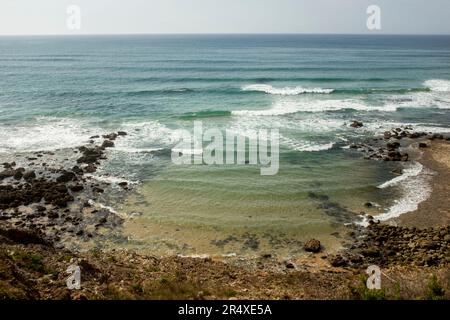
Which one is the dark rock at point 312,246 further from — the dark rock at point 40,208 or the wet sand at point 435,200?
the dark rock at point 40,208

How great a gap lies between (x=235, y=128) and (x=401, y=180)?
52.9 feet

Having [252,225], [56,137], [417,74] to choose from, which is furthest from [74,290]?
[417,74]

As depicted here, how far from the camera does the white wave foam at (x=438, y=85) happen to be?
174ft

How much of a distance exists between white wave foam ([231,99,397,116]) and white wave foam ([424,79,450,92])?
1522 centimetres

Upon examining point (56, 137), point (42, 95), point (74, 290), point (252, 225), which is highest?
point (42, 95)

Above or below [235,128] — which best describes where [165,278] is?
below

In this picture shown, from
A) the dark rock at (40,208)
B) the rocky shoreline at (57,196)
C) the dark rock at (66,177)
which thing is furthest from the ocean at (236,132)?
the dark rock at (40,208)

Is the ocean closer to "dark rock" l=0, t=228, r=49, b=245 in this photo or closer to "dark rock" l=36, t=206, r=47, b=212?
"dark rock" l=0, t=228, r=49, b=245

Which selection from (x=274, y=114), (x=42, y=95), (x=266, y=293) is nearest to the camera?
(x=266, y=293)

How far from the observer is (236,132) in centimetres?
3378

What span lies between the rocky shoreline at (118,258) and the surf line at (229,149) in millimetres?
6613

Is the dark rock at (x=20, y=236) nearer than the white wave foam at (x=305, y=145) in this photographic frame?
Yes
